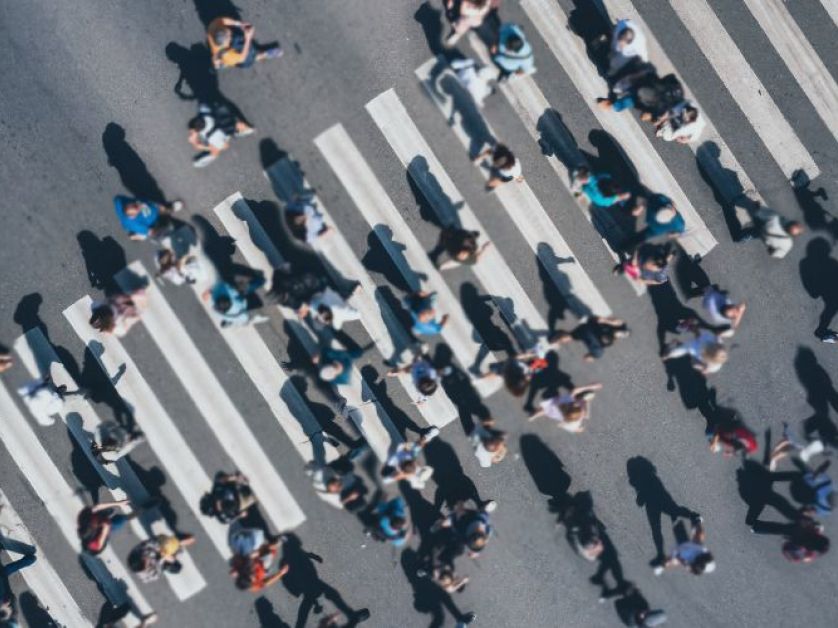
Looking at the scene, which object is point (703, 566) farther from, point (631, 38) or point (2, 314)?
point (2, 314)

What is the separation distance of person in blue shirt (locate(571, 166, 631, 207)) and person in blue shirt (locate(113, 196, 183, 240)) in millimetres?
7250

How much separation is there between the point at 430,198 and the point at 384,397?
12.5 ft

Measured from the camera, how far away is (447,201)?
10.3m

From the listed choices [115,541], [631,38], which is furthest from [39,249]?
[631,38]

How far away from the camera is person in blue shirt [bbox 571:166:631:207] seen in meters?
9.67

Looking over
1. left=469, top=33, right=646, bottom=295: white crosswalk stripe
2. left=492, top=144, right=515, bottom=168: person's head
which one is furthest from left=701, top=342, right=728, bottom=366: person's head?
left=492, top=144, right=515, bottom=168: person's head

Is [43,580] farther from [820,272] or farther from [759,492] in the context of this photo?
[820,272]

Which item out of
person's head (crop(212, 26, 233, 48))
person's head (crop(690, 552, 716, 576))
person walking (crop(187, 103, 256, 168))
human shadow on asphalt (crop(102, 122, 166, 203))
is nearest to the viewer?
person's head (crop(212, 26, 233, 48))

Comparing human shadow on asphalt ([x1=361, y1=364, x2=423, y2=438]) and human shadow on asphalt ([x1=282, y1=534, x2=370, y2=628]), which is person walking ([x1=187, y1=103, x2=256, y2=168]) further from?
human shadow on asphalt ([x1=282, y1=534, x2=370, y2=628])

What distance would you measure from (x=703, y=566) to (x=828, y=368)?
4.47m

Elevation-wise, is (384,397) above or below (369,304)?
below

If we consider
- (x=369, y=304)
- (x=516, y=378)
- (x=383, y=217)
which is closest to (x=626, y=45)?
(x=383, y=217)

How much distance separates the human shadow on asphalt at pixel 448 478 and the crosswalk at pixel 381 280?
57cm

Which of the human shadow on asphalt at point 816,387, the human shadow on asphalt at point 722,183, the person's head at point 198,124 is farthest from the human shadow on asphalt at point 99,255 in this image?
the human shadow on asphalt at point 816,387
